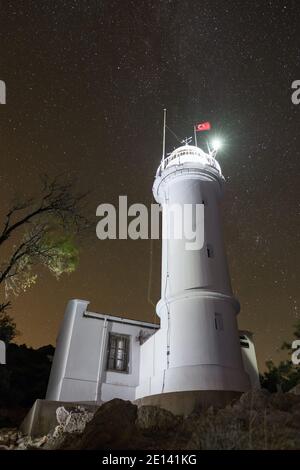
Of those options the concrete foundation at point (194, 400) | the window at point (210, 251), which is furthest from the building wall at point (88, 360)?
the window at point (210, 251)

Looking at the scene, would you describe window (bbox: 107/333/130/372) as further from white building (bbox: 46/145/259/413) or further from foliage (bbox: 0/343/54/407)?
foliage (bbox: 0/343/54/407)

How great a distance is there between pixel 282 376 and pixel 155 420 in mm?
17008

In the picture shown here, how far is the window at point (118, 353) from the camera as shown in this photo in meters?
16.8

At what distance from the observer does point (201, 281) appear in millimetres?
15305

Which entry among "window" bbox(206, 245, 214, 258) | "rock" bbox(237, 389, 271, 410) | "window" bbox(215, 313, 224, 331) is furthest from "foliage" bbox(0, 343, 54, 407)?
"rock" bbox(237, 389, 271, 410)

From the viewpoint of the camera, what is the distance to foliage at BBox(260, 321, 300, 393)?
70.7 ft

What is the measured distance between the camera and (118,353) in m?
17.2

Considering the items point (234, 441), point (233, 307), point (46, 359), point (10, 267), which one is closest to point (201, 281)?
point (233, 307)

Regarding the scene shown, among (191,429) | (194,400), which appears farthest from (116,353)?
(191,429)

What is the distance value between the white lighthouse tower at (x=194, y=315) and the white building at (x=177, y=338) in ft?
0.12

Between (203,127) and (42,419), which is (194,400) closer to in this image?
(42,419)

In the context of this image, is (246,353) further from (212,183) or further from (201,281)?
(212,183)

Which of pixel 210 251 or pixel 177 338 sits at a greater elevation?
pixel 210 251
